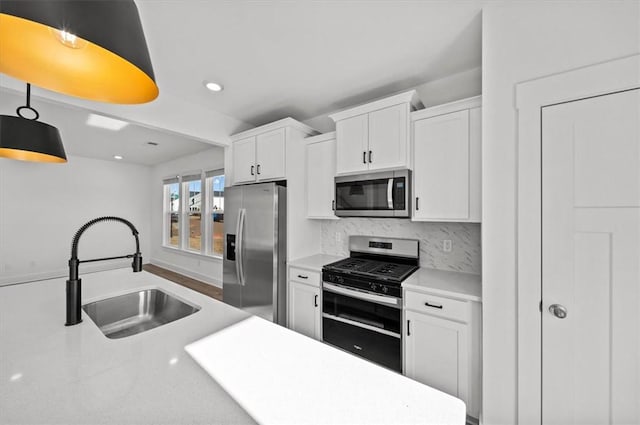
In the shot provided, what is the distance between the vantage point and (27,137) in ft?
4.84

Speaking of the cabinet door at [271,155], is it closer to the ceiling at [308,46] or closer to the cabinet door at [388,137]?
the ceiling at [308,46]

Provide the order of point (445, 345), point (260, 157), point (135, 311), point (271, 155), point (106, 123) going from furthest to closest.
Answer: point (106, 123)
point (260, 157)
point (271, 155)
point (445, 345)
point (135, 311)

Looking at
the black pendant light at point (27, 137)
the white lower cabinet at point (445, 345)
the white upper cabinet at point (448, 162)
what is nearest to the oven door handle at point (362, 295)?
the white lower cabinet at point (445, 345)

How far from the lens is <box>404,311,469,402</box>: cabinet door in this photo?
5.48 ft

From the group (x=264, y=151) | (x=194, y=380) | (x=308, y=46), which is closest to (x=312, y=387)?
(x=194, y=380)

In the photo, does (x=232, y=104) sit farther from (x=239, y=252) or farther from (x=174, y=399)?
(x=174, y=399)

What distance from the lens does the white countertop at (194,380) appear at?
0.63 m

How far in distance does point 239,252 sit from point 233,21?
2151mm

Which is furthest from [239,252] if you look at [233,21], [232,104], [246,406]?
[246,406]

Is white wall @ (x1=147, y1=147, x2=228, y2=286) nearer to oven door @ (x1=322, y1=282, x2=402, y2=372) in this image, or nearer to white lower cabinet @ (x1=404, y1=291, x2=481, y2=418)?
oven door @ (x1=322, y1=282, x2=402, y2=372)

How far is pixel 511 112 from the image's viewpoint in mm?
1401

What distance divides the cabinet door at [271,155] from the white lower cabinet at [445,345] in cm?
185

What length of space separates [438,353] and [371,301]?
0.57m

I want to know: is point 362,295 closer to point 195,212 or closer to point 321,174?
point 321,174
